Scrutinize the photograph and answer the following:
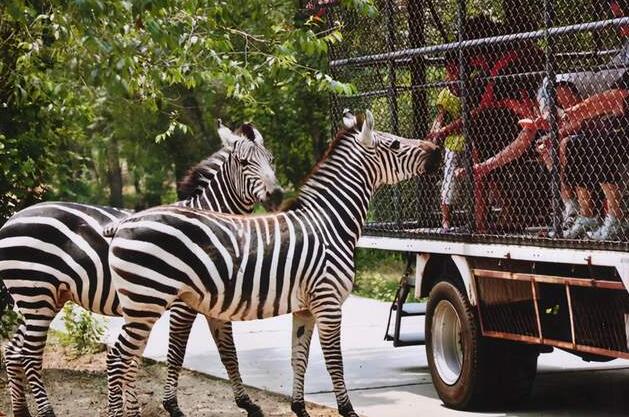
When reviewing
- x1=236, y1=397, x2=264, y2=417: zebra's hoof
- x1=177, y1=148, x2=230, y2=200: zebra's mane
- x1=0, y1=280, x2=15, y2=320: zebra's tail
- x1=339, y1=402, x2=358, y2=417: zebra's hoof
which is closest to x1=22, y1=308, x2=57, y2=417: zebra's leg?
x1=236, y1=397, x2=264, y2=417: zebra's hoof

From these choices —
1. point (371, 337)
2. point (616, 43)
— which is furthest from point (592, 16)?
point (371, 337)

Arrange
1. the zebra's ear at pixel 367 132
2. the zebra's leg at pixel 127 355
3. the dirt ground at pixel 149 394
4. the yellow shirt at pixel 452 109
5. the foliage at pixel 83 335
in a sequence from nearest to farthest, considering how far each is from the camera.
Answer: the zebra's leg at pixel 127 355 → the zebra's ear at pixel 367 132 → the yellow shirt at pixel 452 109 → the dirt ground at pixel 149 394 → the foliage at pixel 83 335

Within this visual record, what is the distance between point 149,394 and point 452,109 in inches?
139

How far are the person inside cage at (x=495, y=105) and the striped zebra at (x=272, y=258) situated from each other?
437 millimetres

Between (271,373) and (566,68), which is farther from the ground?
(566,68)

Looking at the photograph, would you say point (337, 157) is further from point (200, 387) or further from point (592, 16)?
point (200, 387)

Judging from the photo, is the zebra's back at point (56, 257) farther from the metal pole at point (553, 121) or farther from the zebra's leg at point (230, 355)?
the metal pole at point (553, 121)

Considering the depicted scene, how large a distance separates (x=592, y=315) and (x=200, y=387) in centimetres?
398

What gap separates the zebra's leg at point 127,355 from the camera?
798 cm

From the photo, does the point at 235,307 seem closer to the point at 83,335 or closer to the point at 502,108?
the point at 502,108

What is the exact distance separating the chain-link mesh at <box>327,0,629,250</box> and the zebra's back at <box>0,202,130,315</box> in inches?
102

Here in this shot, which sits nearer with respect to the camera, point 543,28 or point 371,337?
point 543,28

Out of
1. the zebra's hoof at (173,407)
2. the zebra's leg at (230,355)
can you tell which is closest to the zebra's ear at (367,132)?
the zebra's leg at (230,355)

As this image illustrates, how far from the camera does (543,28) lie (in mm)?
8344
